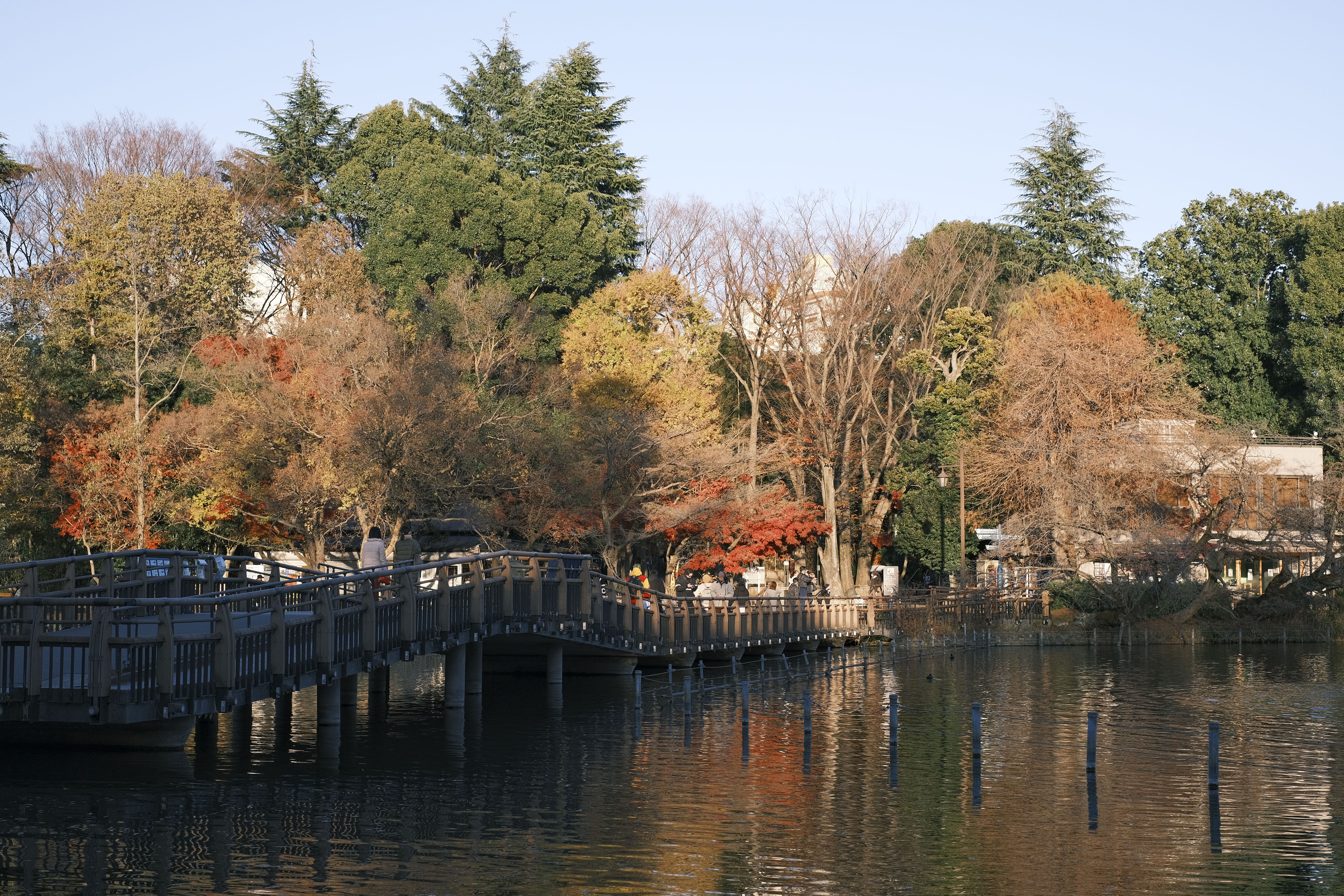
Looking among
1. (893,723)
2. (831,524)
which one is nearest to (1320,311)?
(831,524)

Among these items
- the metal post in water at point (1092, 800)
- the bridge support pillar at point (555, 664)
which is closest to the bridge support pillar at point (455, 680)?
the bridge support pillar at point (555, 664)

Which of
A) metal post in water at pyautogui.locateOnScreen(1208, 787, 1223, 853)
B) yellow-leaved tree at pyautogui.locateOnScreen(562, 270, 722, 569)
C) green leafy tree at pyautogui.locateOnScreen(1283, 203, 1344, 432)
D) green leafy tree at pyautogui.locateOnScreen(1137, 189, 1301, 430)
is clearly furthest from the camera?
green leafy tree at pyautogui.locateOnScreen(1137, 189, 1301, 430)

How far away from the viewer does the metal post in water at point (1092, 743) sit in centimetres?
1823

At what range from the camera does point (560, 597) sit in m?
28.0

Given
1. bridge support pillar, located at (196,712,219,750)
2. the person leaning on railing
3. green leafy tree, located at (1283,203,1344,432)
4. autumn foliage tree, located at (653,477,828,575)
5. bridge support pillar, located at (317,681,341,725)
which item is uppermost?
green leafy tree, located at (1283,203,1344,432)

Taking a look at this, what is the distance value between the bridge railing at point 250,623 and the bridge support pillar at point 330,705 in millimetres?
925

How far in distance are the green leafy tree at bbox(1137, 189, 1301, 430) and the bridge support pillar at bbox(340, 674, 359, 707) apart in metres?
47.4

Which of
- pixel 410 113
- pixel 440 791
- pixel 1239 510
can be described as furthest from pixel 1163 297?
pixel 440 791

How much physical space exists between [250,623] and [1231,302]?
58.6 metres

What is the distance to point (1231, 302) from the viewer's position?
6856 centimetres

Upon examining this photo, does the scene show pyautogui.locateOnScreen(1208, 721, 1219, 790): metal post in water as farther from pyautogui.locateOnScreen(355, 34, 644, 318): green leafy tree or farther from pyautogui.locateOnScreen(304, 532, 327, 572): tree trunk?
pyautogui.locateOnScreen(355, 34, 644, 318): green leafy tree

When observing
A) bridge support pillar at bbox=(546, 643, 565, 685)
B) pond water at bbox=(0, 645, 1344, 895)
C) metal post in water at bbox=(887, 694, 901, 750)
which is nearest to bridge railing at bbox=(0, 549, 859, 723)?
bridge support pillar at bbox=(546, 643, 565, 685)

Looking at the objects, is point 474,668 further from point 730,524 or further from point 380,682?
point 730,524

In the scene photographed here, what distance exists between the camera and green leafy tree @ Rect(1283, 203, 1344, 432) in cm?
6256
